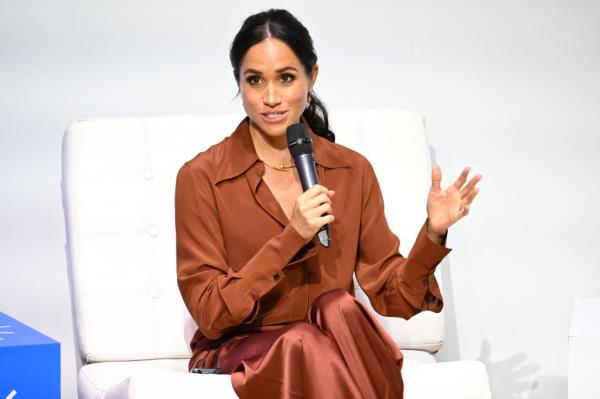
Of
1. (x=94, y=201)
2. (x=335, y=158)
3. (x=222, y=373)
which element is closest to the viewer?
(x=222, y=373)

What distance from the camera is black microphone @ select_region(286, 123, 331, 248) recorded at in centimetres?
223

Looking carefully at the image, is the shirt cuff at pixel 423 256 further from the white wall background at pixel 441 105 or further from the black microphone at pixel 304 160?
the white wall background at pixel 441 105

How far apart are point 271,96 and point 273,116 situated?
51 millimetres

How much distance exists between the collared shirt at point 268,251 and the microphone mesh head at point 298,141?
0.52ft

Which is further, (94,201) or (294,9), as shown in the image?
(294,9)

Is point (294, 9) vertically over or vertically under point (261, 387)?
over

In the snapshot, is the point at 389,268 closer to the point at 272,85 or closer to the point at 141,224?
the point at 272,85

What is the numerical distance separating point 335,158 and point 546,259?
100cm

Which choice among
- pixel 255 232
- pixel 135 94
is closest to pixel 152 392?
pixel 255 232

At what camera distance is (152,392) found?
216 cm

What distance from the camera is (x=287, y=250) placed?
7.60ft

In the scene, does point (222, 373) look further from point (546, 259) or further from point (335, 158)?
point (546, 259)

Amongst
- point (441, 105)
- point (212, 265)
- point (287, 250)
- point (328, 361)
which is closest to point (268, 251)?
point (287, 250)

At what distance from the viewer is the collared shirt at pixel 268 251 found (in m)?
2.37
